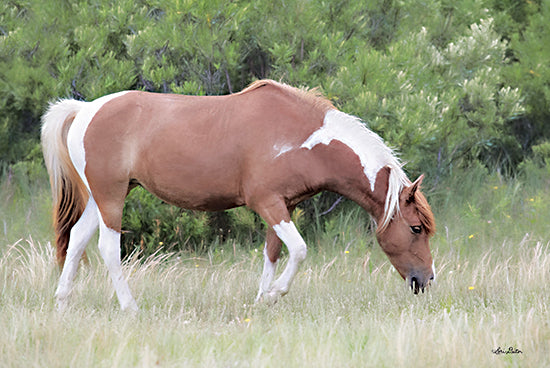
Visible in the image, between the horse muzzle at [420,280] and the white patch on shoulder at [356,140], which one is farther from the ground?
the white patch on shoulder at [356,140]

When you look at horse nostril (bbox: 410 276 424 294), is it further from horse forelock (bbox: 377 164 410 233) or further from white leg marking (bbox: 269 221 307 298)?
white leg marking (bbox: 269 221 307 298)

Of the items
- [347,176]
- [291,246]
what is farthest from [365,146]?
[291,246]

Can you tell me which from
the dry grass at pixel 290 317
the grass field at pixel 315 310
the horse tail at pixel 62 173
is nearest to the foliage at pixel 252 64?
the grass field at pixel 315 310

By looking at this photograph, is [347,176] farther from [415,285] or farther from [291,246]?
[415,285]

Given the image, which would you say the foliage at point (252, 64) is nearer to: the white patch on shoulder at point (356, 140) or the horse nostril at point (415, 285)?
the white patch on shoulder at point (356, 140)

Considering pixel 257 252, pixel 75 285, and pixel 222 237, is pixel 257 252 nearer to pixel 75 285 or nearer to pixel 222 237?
pixel 222 237

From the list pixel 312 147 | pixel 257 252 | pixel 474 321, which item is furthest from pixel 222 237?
pixel 474 321

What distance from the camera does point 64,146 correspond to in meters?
5.54

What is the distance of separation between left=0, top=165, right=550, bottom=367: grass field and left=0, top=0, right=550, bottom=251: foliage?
794 mm

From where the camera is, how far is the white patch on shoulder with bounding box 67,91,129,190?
5.39 metres

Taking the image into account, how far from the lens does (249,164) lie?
513 cm

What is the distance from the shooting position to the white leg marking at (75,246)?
5363 mm

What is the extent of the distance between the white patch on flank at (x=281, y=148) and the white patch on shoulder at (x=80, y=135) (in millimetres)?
1345

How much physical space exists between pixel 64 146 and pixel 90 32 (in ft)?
7.10
